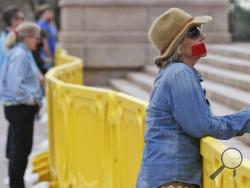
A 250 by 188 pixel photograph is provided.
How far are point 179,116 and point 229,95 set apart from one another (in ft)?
18.4

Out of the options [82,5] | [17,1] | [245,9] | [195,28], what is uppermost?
[195,28]

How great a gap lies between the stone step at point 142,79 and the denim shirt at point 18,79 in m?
4.52

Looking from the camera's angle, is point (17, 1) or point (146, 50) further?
point (17, 1)

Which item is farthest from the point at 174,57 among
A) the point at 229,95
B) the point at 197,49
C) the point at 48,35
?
the point at 48,35

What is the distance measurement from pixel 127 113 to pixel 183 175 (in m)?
2.24

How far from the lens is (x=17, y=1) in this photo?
42.1m

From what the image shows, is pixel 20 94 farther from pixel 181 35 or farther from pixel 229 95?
pixel 181 35

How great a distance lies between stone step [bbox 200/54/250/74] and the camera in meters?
12.1

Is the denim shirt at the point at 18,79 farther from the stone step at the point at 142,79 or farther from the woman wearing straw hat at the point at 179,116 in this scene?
the woman wearing straw hat at the point at 179,116

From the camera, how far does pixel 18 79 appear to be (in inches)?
378

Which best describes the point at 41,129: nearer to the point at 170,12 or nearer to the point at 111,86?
the point at 111,86

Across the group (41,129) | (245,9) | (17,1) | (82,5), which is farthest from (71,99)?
(17,1)

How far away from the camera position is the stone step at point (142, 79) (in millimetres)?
14577

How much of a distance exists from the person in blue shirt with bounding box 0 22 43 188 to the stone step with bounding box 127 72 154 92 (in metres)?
4.47
